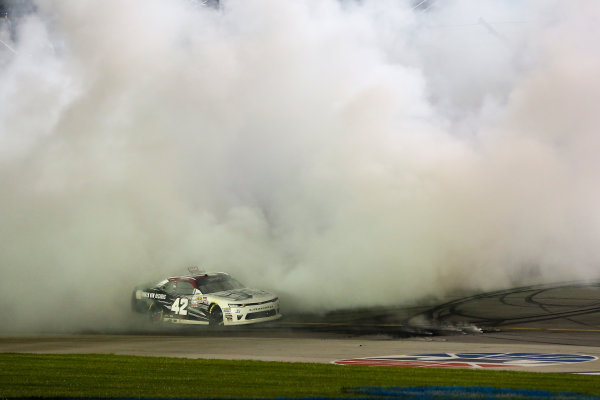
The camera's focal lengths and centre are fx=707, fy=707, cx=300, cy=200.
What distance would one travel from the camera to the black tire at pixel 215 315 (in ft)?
51.2

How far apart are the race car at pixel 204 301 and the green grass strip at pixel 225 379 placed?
521 cm

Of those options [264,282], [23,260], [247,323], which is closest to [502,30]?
[264,282]

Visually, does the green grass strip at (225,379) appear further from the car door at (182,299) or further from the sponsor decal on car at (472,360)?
the car door at (182,299)

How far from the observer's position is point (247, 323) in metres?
15.4

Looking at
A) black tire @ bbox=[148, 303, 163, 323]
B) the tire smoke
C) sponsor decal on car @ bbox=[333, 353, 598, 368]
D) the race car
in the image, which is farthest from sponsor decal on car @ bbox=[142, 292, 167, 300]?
sponsor decal on car @ bbox=[333, 353, 598, 368]

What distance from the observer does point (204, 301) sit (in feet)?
52.2

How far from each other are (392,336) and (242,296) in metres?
4.03

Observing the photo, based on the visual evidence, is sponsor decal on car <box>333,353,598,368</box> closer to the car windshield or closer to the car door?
the car windshield

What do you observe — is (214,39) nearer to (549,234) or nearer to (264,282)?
(264,282)

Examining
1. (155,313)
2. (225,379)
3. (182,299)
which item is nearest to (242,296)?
(182,299)

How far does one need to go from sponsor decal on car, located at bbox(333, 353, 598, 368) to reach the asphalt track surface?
266 mm

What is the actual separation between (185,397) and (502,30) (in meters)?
21.6

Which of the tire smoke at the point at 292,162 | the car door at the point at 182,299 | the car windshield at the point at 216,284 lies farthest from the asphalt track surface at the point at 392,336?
the tire smoke at the point at 292,162

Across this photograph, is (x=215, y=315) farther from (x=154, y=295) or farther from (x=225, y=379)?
(x=225, y=379)
